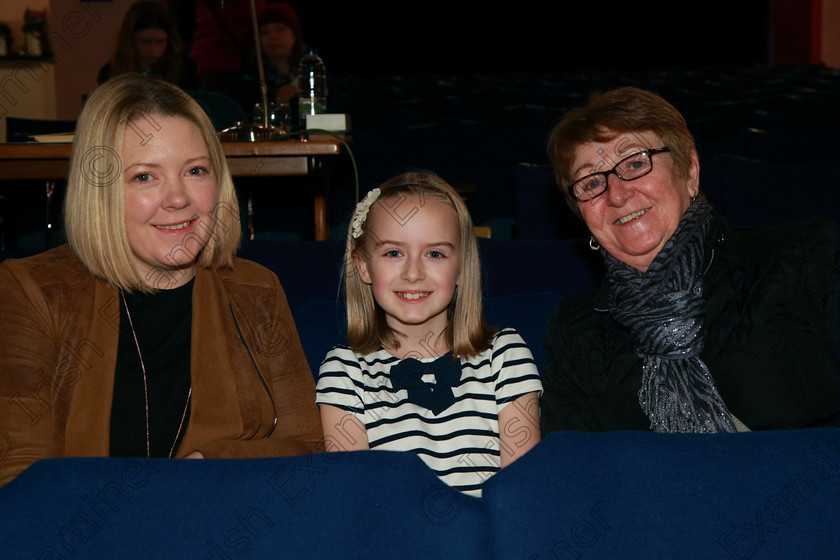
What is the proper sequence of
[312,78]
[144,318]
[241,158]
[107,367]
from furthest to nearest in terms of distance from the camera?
1. [312,78]
2. [241,158]
3. [144,318]
4. [107,367]

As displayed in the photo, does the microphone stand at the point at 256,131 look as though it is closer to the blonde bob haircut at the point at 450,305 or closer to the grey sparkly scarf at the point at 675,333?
the blonde bob haircut at the point at 450,305

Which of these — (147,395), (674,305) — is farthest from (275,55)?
(674,305)

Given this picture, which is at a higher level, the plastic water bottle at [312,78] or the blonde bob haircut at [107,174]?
the plastic water bottle at [312,78]

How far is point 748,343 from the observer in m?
1.34

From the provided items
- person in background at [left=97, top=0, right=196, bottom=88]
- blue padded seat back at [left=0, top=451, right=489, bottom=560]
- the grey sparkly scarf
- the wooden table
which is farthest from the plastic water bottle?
blue padded seat back at [left=0, top=451, right=489, bottom=560]

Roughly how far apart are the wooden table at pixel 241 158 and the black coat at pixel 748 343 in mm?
1283

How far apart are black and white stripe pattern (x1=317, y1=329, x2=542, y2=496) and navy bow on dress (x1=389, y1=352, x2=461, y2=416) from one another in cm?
2

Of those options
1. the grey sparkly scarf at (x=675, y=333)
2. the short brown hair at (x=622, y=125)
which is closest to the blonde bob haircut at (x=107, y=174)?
the short brown hair at (x=622, y=125)

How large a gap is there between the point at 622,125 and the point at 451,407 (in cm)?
63

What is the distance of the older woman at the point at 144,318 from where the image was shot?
1.29 metres

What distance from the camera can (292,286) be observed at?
72.2 inches

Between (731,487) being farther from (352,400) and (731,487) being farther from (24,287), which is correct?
(24,287)

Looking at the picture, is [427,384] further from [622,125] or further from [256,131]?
[256,131]

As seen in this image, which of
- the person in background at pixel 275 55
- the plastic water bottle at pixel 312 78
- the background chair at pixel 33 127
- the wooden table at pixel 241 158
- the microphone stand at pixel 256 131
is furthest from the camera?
the person in background at pixel 275 55
